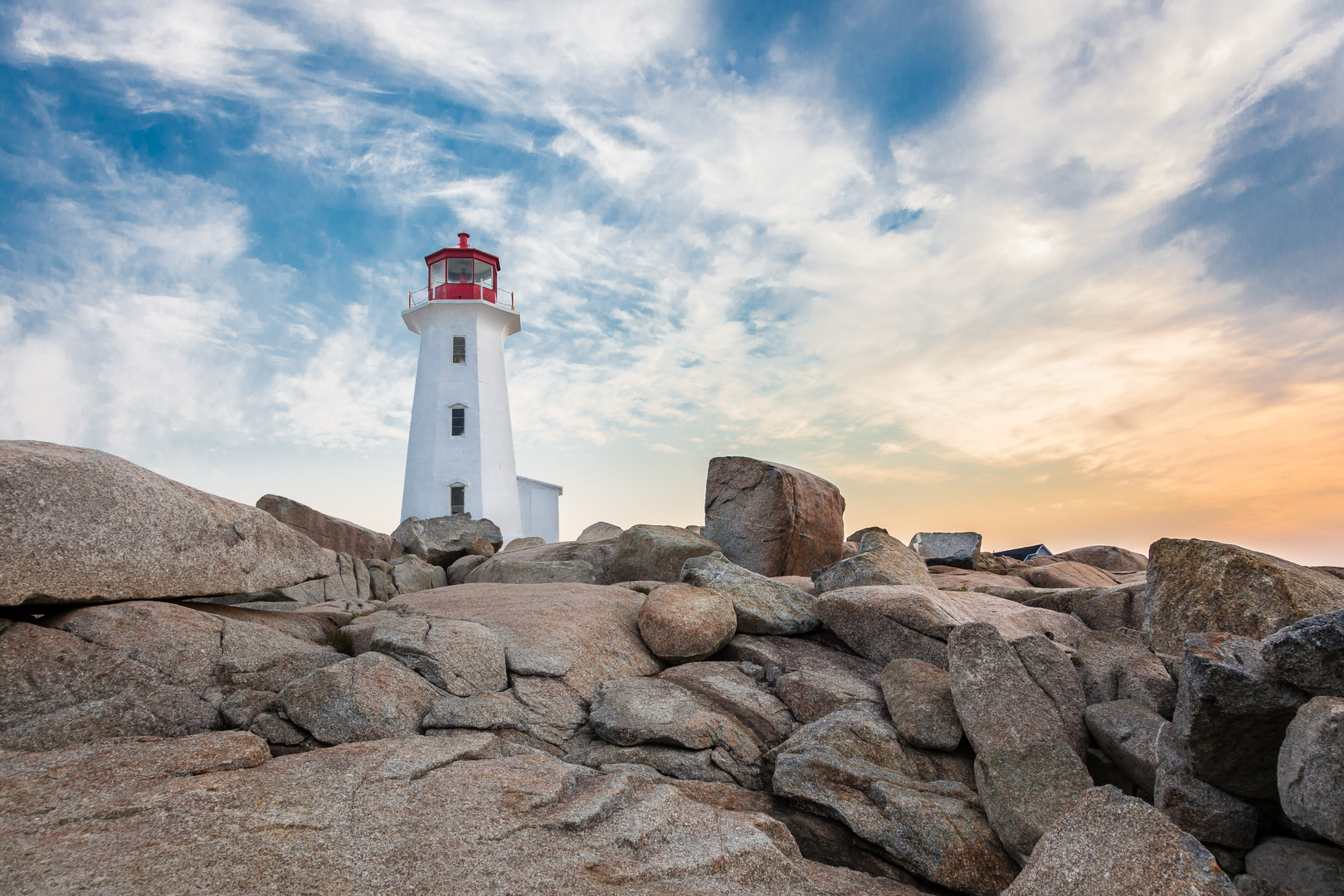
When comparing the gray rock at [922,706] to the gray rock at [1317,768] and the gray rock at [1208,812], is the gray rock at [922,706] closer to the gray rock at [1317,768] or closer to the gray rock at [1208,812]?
the gray rock at [1208,812]

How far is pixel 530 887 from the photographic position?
381 centimetres

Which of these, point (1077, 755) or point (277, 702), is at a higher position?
point (277, 702)

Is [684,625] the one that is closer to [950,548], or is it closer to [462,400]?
[950,548]

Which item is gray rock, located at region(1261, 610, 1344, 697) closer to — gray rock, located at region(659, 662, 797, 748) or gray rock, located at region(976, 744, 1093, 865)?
gray rock, located at region(976, 744, 1093, 865)

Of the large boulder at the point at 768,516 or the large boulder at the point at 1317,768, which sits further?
the large boulder at the point at 768,516

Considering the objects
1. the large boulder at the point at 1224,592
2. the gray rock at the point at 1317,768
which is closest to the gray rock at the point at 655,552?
the large boulder at the point at 1224,592

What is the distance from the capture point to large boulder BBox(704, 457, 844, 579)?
13086 mm

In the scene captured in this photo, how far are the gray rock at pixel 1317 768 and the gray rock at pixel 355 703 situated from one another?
593 centimetres

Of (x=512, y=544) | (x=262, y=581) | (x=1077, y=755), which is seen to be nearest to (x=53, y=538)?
(x=262, y=581)

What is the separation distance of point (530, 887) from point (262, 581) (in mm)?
5777

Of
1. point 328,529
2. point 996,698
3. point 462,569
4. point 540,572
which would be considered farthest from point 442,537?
point 996,698

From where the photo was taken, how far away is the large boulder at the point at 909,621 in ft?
28.0

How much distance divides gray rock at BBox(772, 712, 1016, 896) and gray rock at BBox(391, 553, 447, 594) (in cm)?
1039

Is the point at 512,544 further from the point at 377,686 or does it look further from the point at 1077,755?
the point at 1077,755
